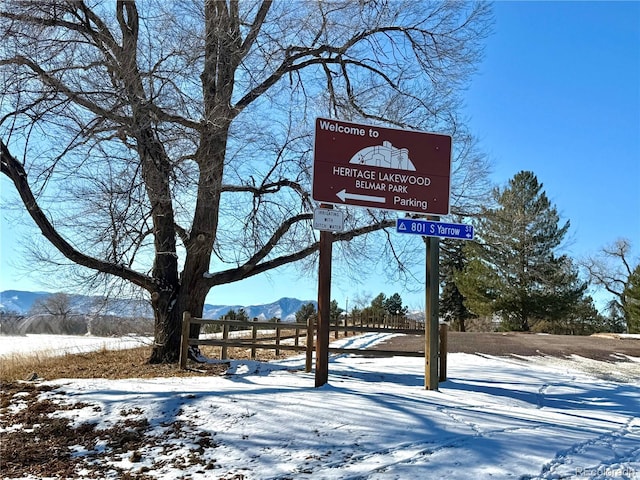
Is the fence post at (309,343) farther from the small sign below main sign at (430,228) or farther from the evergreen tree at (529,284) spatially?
the evergreen tree at (529,284)

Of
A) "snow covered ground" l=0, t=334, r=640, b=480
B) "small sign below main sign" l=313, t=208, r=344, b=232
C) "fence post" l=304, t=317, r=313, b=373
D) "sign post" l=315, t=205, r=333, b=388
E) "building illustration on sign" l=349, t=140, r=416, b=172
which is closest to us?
"snow covered ground" l=0, t=334, r=640, b=480

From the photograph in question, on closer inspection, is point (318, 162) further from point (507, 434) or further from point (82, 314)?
point (82, 314)

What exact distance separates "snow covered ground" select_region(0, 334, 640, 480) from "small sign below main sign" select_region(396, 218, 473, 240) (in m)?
2.52

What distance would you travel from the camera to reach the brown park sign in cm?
853

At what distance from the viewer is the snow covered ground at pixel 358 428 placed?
4949 mm

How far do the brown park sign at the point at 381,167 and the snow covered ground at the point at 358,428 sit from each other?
9.83 ft

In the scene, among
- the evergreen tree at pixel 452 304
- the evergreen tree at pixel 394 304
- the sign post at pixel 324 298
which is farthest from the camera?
the evergreen tree at pixel 394 304

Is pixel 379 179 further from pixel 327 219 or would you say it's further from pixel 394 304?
pixel 394 304

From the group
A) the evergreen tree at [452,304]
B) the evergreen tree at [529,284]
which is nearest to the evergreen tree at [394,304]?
the evergreen tree at [452,304]

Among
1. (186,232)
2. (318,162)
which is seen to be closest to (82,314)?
(186,232)

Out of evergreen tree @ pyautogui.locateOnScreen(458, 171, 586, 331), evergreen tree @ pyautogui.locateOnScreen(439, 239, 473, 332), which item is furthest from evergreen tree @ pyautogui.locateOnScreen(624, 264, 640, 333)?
evergreen tree @ pyautogui.locateOnScreen(439, 239, 473, 332)

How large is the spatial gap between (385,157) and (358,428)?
445 cm

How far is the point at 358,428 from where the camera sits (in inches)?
235

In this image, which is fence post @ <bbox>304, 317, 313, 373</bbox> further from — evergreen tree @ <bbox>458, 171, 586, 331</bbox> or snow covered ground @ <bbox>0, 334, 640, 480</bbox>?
evergreen tree @ <bbox>458, 171, 586, 331</bbox>
